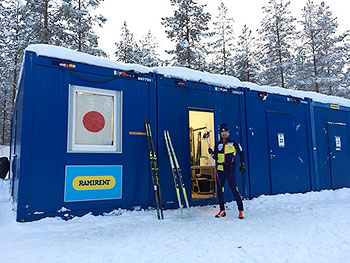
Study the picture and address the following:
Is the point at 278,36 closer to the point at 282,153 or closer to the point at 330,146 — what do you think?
the point at 330,146

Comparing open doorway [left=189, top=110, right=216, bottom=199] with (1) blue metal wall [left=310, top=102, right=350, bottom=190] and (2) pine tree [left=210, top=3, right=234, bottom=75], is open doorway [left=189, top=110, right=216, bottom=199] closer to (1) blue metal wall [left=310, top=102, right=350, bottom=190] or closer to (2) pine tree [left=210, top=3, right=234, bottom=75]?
(1) blue metal wall [left=310, top=102, right=350, bottom=190]

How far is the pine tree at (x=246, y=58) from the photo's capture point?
76.7ft

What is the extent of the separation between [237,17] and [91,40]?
14.0 metres

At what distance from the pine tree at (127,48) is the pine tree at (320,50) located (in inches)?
561

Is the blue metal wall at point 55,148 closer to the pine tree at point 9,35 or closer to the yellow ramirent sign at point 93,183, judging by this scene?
the yellow ramirent sign at point 93,183

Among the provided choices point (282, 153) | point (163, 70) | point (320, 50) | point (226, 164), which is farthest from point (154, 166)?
point (320, 50)

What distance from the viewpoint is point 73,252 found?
2842 millimetres

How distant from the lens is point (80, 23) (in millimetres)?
16266

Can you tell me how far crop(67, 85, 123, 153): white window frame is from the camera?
4613 millimetres

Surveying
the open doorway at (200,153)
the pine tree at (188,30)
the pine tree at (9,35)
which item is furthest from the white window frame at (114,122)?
the pine tree at (9,35)

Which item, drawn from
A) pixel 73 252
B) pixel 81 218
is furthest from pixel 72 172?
pixel 73 252

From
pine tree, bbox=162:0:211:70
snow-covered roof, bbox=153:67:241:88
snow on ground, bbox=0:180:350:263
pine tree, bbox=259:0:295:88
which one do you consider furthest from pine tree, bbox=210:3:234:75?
snow on ground, bbox=0:180:350:263

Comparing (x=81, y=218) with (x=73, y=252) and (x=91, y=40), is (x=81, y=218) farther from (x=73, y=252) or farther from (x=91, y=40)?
(x=91, y=40)

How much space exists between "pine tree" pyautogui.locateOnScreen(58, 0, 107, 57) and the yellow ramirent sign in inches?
518
